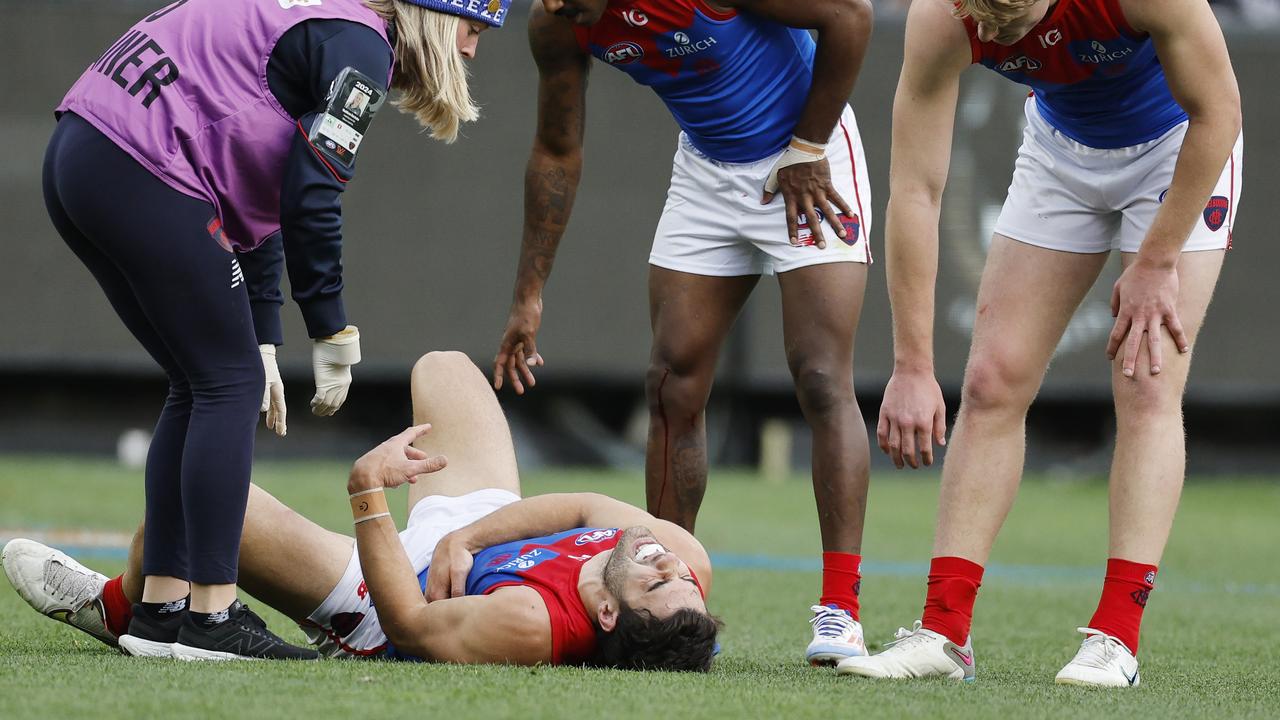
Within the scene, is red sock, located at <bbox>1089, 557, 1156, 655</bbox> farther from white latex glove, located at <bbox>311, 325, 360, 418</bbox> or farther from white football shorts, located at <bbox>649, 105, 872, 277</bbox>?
white latex glove, located at <bbox>311, 325, 360, 418</bbox>

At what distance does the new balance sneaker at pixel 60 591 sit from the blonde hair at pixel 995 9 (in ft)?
8.39

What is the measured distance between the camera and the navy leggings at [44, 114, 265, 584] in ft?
11.0

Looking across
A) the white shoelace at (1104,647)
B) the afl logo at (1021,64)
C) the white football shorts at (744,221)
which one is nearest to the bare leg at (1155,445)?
the white shoelace at (1104,647)

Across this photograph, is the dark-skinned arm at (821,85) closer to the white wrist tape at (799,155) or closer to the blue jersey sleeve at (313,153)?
the white wrist tape at (799,155)

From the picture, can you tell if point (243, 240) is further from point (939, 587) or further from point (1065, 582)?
point (1065, 582)

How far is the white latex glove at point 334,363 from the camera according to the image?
144 inches

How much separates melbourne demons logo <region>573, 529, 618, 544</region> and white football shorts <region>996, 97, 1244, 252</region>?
1.35m

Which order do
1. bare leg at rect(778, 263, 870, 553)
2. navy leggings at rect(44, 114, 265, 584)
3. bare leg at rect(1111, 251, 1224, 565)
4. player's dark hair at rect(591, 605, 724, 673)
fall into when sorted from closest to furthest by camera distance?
navy leggings at rect(44, 114, 265, 584) → player's dark hair at rect(591, 605, 724, 673) → bare leg at rect(1111, 251, 1224, 565) → bare leg at rect(778, 263, 870, 553)

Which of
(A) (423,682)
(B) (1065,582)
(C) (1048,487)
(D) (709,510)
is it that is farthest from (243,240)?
(C) (1048,487)

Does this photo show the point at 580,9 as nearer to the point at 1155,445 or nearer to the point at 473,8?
the point at 473,8

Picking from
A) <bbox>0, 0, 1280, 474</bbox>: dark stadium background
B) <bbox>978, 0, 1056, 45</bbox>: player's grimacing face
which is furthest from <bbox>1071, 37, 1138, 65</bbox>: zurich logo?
<bbox>0, 0, 1280, 474</bbox>: dark stadium background

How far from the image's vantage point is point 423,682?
3.11 metres

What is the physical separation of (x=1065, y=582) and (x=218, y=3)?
4761 mm

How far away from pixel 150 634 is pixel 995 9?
7.92ft
